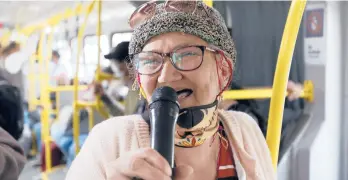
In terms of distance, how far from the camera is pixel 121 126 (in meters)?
0.54

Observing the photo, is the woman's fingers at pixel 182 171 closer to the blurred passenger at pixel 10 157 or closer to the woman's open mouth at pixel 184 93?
the woman's open mouth at pixel 184 93

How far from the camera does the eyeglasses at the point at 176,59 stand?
0.49m

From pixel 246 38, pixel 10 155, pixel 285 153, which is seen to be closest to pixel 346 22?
pixel 246 38

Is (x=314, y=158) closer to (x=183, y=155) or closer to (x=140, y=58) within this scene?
(x=183, y=155)

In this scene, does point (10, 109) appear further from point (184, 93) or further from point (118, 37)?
point (184, 93)

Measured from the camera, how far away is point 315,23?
48.6 inches

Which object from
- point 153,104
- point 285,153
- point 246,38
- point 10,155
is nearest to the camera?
point 153,104

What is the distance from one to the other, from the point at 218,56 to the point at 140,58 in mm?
121

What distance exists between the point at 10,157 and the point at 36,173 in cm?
33

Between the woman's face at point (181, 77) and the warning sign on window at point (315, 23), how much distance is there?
845 mm

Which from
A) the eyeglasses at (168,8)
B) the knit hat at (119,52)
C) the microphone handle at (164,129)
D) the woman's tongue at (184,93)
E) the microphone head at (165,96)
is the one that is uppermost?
the eyeglasses at (168,8)

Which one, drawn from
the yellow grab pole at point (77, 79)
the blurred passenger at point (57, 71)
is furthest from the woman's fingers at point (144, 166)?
the blurred passenger at point (57, 71)

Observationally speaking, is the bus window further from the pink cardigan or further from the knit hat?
the pink cardigan

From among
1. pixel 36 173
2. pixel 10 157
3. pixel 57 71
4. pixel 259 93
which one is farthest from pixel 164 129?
pixel 259 93
